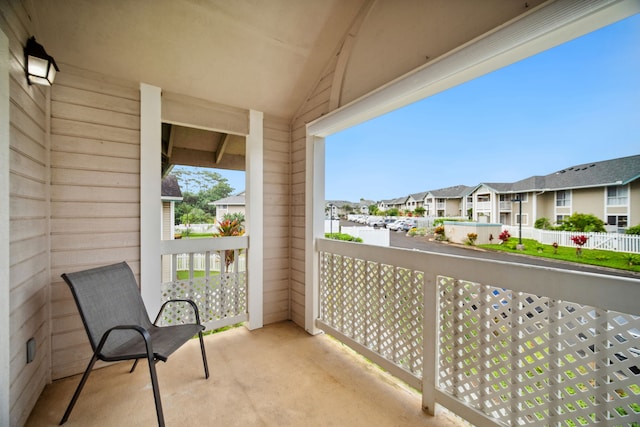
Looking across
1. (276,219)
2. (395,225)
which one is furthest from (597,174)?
(276,219)

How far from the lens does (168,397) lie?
6.63ft

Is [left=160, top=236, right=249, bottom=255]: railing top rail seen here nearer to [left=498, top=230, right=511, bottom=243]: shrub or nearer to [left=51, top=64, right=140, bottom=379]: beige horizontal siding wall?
[left=51, top=64, right=140, bottom=379]: beige horizontal siding wall

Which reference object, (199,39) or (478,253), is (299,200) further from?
(478,253)

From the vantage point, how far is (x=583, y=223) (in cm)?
133

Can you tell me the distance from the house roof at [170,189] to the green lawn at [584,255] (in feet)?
9.48

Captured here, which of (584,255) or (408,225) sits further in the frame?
(408,225)

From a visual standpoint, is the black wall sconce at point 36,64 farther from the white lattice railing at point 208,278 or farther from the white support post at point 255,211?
the white support post at point 255,211

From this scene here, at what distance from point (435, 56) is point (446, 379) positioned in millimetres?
2146

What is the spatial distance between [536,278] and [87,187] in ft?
10.7

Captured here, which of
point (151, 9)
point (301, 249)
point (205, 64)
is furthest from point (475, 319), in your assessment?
point (151, 9)

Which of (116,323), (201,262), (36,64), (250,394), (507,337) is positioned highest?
(36,64)

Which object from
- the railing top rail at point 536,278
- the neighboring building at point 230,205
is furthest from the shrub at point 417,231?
the neighboring building at point 230,205

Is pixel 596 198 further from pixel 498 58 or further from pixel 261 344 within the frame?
pixel 261 344

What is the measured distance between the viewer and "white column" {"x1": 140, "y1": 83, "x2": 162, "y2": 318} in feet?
8.28
